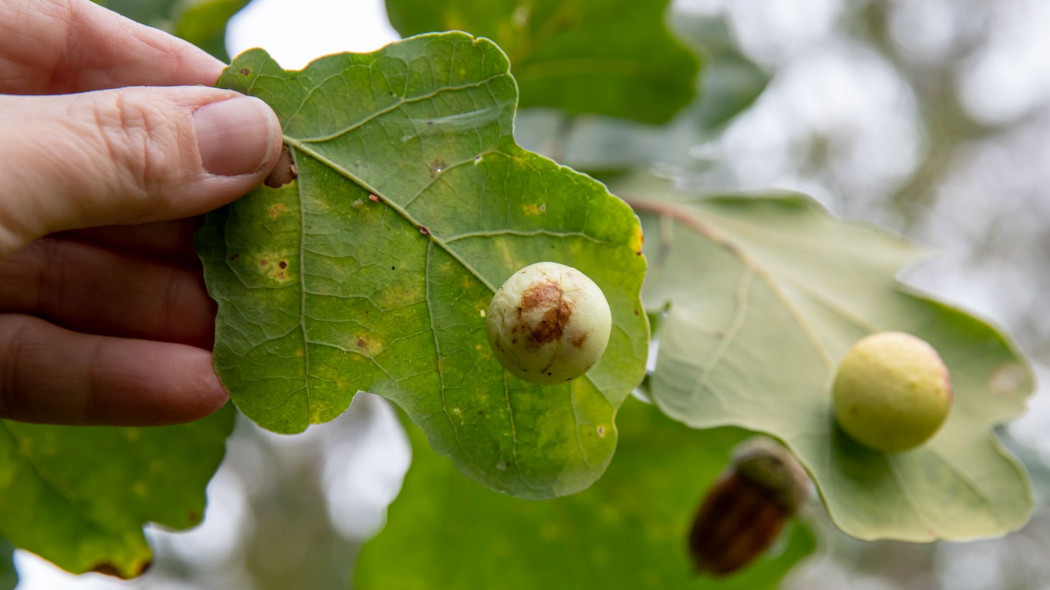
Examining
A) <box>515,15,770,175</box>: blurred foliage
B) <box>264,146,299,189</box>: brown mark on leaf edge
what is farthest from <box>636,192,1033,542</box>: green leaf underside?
<box>264,146,299,189</box>: brown mark on leaf edge

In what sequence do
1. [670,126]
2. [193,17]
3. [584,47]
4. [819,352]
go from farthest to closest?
[670,126] → [584,47] → [193,17] → [819,352]

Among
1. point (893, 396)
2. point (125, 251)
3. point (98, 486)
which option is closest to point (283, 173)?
point (125, 251)

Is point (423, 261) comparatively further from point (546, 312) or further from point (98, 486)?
point (98, 486)

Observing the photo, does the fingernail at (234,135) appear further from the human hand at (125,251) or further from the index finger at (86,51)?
the index finger at (86,51)

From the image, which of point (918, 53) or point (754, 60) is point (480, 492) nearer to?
point (754, 60)

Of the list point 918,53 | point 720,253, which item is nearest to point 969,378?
point 720,253
